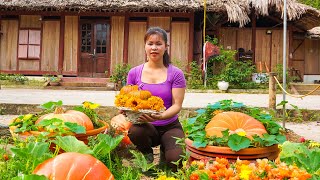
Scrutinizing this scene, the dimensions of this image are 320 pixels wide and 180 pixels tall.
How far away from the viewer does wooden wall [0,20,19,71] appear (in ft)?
50.8

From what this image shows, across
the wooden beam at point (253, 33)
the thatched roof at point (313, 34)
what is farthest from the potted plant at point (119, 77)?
the thatched roof at point (313, 34)

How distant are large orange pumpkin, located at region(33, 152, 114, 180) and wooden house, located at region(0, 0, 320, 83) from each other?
1296 cm

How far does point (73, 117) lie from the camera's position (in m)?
3.07

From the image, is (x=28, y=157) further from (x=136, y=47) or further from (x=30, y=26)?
(x=30, y=26)

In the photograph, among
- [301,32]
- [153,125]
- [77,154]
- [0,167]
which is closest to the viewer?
[77,154]

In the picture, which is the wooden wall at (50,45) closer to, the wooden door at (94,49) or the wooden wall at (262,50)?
the wooden door at (94,49)

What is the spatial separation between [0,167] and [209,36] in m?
13.8

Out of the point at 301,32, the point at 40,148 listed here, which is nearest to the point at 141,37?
the point at 301,32

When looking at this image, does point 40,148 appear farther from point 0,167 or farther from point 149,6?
point 149,6

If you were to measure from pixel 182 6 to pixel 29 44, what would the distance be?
638 centimetres

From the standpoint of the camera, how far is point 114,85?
14.0 meters

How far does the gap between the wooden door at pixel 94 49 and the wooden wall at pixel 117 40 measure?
0.77 ft

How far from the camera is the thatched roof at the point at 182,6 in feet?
44.9

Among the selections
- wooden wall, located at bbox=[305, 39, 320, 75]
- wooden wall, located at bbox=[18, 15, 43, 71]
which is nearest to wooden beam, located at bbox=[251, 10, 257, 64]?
wooden wall, located at bbox=[305, 39, 320, 75]
